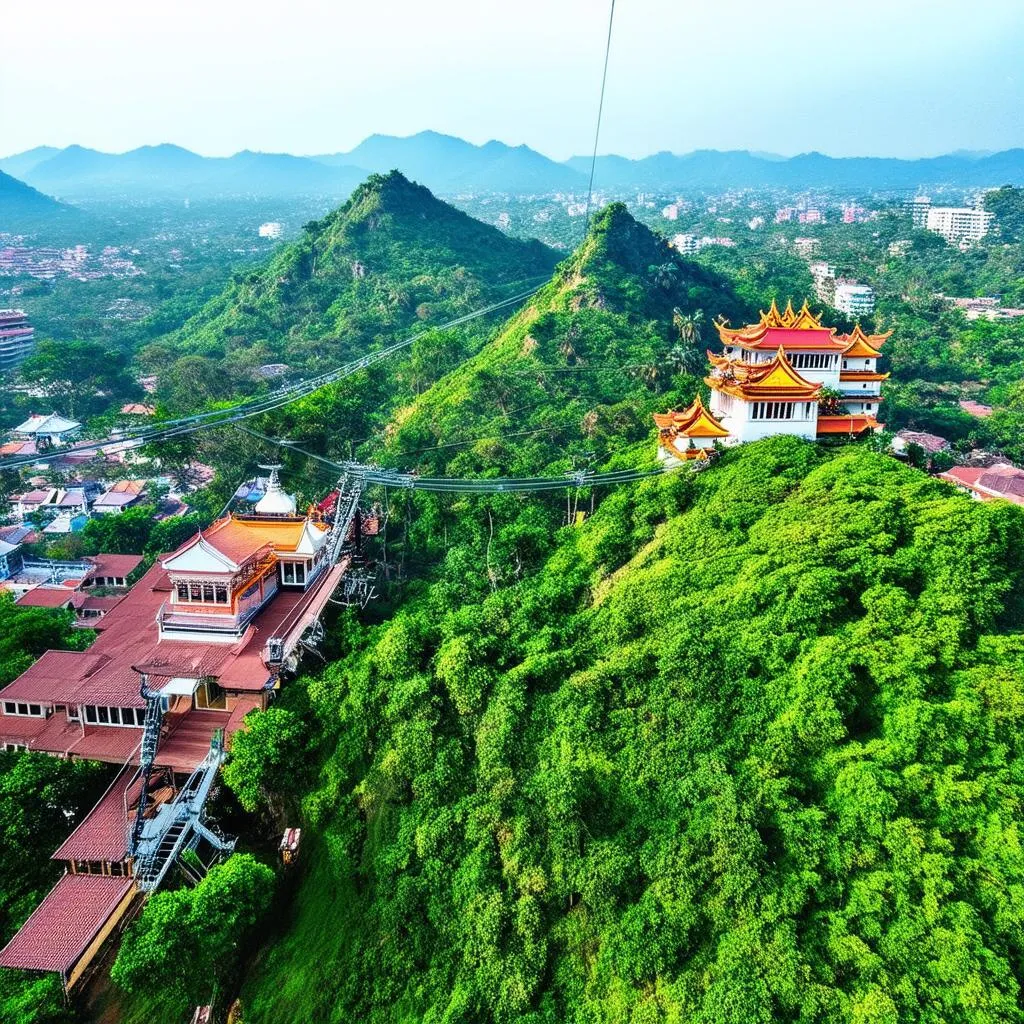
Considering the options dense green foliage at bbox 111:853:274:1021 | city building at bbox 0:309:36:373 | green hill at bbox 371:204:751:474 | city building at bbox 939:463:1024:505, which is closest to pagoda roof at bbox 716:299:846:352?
green hill at bbox 371:204:751:474

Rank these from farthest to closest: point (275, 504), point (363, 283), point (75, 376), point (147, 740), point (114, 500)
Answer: point (363, 283), point (75, 376), point (114, 500), point (275, 504), point (147, 740)

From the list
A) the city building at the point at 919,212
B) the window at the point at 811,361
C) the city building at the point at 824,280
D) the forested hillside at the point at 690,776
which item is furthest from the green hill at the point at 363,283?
the city building at the point at 919,212

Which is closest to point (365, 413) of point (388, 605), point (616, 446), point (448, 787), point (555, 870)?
point (616, 446)

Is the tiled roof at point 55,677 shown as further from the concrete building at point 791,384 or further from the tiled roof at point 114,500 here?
the tiled roof at point 114,500

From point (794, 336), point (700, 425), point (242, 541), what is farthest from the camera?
point (794, 336)

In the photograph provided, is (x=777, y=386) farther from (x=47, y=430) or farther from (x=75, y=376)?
(x=75, y=376)

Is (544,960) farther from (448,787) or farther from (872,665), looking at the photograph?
(872,665)

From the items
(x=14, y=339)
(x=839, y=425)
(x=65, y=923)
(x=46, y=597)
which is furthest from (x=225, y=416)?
(x=14, y=339)

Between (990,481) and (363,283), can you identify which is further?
(363,283)
